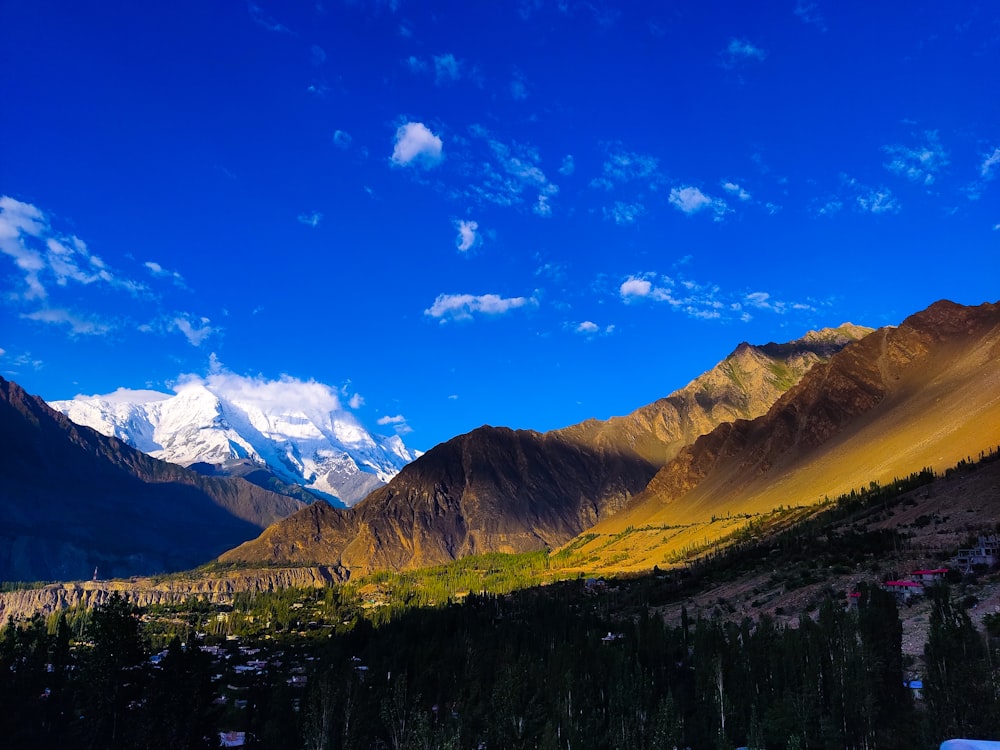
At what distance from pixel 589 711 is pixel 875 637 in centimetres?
2926

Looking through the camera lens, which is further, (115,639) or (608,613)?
(608,613)

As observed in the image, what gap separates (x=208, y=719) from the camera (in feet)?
164

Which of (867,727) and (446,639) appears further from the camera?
(446,639)

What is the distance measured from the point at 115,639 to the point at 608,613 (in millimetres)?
112032

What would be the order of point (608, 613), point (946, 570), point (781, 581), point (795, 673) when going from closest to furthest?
point (795, 673), point (946, 570), point (781, 581), point (608, 613)

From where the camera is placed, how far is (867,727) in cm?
5394

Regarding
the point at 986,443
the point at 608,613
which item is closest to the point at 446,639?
the point at 608,613

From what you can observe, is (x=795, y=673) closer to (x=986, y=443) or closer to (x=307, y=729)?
(x=307, y=729)

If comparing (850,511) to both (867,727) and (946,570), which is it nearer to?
(946,570)

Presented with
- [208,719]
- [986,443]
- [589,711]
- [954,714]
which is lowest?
[589,711]

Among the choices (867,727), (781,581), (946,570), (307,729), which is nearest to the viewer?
(867,727)

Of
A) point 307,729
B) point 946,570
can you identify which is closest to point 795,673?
point 946,570

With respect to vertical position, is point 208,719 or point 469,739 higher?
point 208,719

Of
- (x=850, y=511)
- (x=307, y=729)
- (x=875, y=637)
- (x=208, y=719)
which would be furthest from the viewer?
(x=850, y=511)
